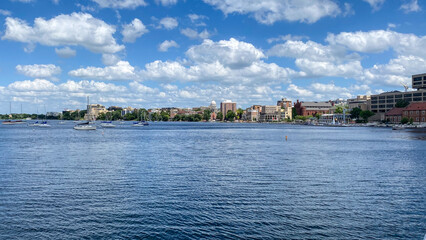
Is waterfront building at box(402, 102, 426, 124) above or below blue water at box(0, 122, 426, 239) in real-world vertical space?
above

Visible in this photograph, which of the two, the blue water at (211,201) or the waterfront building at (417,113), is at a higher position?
the waterfront building at (417,113)

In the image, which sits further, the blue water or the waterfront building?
the waterfront building

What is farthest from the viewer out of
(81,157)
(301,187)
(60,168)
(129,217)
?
(81,157)

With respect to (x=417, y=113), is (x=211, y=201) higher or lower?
lower

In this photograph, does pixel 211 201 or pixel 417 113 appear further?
pixel 417 113

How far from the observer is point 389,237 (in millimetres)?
19094

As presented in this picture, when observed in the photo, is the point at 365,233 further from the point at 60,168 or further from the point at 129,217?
the point at 60,168

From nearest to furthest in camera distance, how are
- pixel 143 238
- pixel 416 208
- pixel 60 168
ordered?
1. pixel 143 238
2. pixel 416 208
3. pixel 60 168

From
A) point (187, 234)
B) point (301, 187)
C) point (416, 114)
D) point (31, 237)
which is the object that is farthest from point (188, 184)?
point (416, 114)

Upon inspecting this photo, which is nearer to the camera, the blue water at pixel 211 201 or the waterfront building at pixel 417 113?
the blue water at pixel 211 201

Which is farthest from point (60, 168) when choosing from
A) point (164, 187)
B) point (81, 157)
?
point (164, 187)

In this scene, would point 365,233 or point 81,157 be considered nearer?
point 365,233

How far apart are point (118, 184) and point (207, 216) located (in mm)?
12176

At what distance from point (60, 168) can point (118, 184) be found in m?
12.2
